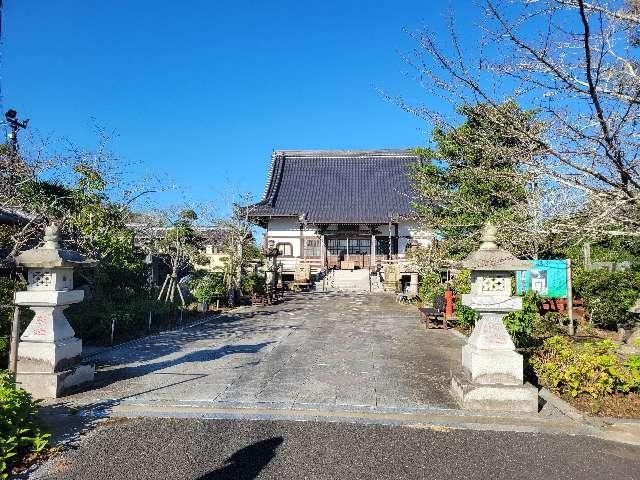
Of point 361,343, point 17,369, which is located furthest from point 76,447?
point 361,343

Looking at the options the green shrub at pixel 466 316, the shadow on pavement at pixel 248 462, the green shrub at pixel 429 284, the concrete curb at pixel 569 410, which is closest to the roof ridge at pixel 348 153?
the green shrub at pixel 429 284

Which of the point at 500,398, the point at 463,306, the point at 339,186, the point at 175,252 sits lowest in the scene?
the point at 500,398

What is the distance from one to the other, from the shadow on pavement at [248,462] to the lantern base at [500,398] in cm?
244

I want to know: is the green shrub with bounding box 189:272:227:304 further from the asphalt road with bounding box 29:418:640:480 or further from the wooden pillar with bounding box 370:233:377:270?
the wooden pillar with bounding box 370:233:377:270

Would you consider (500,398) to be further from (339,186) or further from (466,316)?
(339,186)

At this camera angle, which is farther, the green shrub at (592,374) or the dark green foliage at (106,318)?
the dark green foliage at (106,318)

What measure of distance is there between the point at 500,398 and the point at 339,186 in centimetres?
2744

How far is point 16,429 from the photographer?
13.3 feet

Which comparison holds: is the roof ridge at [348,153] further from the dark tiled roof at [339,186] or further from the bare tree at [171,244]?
the bare tree at [171,244]

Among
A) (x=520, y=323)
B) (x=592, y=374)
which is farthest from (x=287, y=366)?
(x=592, y=374)

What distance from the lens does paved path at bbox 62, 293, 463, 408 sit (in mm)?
5684

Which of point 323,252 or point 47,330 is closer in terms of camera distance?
point 47,330

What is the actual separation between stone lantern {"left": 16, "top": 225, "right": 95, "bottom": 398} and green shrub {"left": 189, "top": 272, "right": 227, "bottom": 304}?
28.6ft

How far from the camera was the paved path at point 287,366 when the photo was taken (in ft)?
18.6
